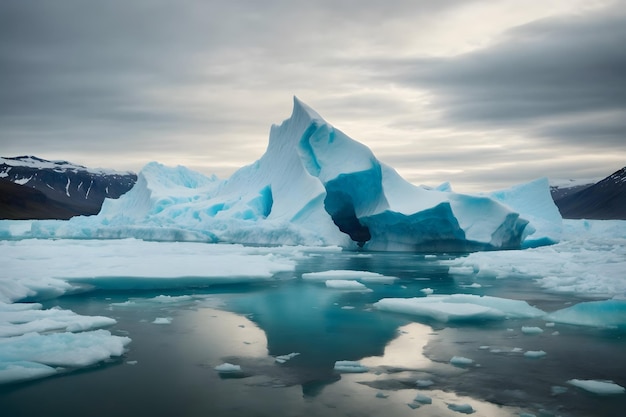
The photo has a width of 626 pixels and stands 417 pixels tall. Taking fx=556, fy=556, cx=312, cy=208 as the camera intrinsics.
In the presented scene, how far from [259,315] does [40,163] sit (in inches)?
7708

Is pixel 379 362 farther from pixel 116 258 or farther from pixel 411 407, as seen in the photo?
pixel 116 258

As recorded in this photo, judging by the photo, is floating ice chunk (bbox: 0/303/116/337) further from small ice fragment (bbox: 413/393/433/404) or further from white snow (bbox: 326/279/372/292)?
white snow (bbox: 326/279/372/292)

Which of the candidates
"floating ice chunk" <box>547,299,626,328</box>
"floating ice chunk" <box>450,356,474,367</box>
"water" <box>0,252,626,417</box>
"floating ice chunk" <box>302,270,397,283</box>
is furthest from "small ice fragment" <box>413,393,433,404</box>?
"floating ice chunk" <box>302,270,397,283</box>

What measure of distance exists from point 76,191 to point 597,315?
179 m

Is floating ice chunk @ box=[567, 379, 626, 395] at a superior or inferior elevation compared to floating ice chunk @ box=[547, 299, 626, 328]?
inferior

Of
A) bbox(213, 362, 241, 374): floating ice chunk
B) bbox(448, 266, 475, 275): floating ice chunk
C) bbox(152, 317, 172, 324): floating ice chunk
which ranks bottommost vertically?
bbox(213, 362, 241, 374): floating ice chunk

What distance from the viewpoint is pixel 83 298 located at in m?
9.20

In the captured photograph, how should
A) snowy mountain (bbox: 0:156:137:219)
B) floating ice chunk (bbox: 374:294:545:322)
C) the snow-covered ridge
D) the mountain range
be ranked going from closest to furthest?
floating ice chunk (bbox: 374:294:545:322)
the mountain range
snowy mountain (bbox: 0:156:137:219)
the snow-covered ridge

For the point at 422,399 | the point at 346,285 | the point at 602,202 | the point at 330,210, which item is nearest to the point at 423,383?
the point at 422,399

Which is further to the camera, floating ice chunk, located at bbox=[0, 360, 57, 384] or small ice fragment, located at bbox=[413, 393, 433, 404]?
floating ice chunk, located at bbox=[0, 360, 57, 384]

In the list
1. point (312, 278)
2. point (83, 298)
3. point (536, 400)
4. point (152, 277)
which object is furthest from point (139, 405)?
point (312, 278)

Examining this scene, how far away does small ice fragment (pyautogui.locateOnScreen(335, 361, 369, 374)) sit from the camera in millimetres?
5102

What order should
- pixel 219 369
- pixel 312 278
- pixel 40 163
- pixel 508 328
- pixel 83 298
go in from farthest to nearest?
pixel 40 163 < pixel 312 278 < pixel 83 298 < pixel 508 328 < pixel 219 369

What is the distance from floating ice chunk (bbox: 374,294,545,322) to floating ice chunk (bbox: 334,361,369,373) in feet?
8.49
